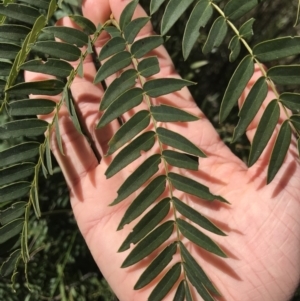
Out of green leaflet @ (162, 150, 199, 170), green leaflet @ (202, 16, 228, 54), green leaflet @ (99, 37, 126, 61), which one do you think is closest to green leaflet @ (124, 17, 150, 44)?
green leaflet @ (99, 37, 126, 61)

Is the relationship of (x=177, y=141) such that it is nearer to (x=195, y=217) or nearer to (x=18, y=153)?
(x=195, y=217)

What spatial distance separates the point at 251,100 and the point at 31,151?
1.46 feet

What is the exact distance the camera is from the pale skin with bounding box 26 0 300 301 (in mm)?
1031

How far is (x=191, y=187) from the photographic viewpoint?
93 cm

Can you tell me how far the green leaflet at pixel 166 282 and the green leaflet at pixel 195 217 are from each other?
0.35ft

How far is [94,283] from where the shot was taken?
156 cm

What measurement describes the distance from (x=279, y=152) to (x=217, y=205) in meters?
0.24

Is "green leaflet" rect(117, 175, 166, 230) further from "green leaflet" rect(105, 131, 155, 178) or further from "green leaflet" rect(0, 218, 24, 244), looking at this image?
"green leaflet" rect(0, 218, 24, 244)

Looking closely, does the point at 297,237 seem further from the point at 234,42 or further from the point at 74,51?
the point at 74,51

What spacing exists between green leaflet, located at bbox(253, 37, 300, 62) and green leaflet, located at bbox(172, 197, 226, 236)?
0.32 m

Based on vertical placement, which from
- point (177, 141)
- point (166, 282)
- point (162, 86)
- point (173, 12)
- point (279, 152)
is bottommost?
point (166, 282)

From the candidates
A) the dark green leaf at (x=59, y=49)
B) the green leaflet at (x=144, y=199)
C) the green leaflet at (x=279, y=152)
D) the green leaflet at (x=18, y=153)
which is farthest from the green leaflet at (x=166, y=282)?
the dark green leaf at (x=59, y=49)

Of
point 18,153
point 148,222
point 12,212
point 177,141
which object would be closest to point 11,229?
point 12,212

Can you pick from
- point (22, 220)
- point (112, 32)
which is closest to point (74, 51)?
point (112, 32)
